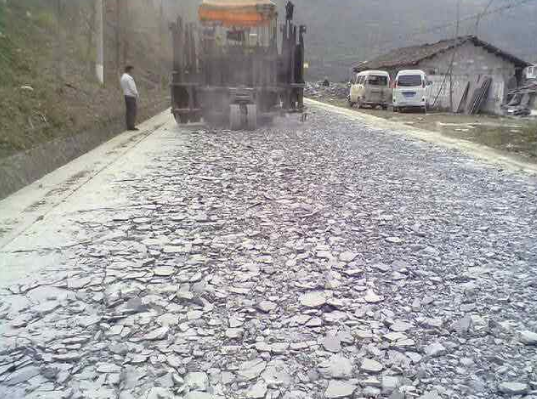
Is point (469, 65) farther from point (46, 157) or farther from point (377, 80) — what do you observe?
point (46, 157)

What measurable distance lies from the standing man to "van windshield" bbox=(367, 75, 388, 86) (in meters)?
16.8

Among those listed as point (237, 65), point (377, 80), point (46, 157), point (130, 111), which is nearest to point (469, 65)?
point (377, 80)

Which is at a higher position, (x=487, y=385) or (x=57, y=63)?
(x=57, y=63)

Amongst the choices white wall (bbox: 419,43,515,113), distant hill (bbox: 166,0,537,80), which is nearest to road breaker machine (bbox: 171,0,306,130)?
white wall (bbox: 419,43,515,113)

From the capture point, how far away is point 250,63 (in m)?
12.9

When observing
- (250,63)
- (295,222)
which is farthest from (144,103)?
(295,222)

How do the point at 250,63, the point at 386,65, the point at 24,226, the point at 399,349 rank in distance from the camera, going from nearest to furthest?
the point at 399,349 → the point at 24,226 → the point at 250,63 → the point at 386,65

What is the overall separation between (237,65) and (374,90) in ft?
48.5

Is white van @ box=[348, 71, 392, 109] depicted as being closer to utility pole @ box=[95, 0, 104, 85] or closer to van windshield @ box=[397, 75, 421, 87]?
van windshield @ box=[397, 75, 421, 87]

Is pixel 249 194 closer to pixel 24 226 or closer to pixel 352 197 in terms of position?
pixel 352 197

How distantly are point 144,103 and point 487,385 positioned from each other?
18843mm

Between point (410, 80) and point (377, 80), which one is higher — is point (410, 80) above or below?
below

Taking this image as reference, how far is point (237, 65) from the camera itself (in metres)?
12.9

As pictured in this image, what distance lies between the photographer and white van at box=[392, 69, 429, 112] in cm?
2289
